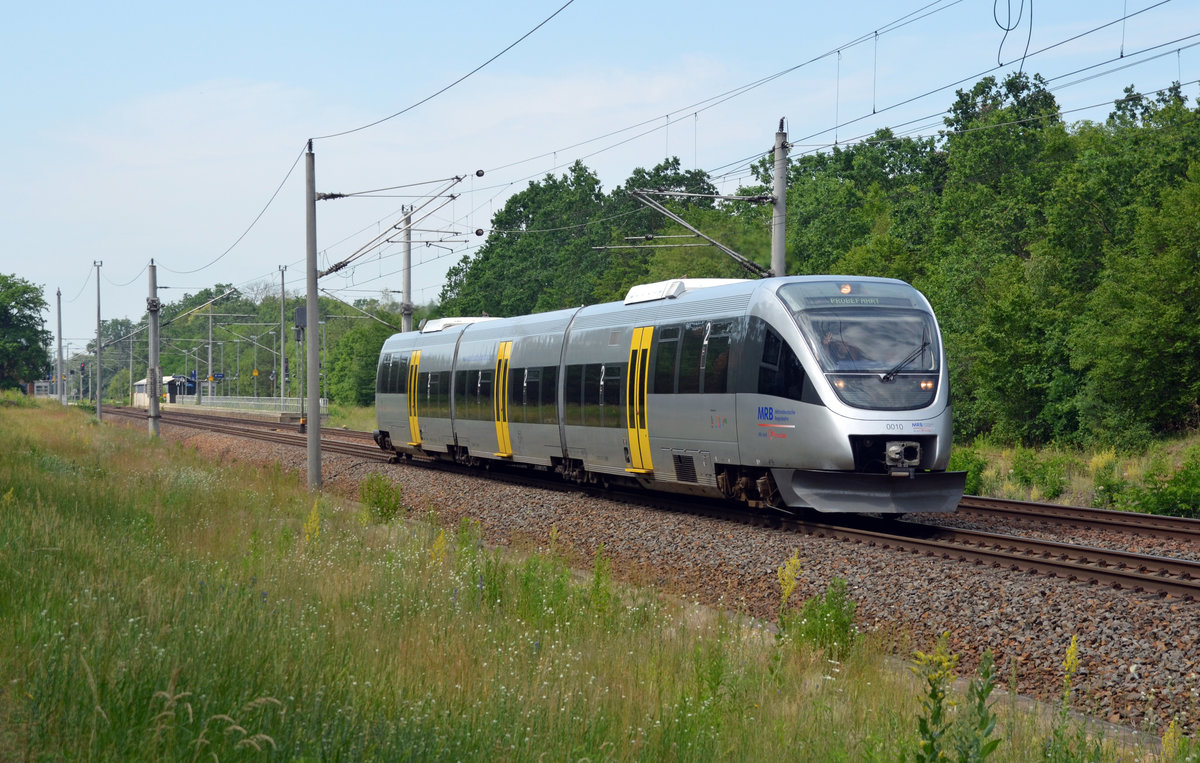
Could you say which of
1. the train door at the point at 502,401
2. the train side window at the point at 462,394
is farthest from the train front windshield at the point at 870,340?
the train side window at the point at 462,394

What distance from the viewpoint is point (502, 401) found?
24.9 m

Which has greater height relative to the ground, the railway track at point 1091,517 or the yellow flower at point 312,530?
the yellow flower at point 312,530

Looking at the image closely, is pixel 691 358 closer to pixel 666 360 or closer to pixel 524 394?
pixel 666 360

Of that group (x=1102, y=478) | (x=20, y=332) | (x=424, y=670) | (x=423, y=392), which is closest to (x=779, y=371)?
(x=1102, y=478)

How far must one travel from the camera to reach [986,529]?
622 inches

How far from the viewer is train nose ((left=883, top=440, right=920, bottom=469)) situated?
48.8 feet

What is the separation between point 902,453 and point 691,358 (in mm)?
3991

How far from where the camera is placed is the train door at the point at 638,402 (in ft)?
62.2

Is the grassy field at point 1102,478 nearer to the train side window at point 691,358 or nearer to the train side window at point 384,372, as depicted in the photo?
the train side window at point 691,358

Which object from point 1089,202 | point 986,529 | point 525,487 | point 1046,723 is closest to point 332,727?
point 1046,723

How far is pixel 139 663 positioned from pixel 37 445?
27.7 m

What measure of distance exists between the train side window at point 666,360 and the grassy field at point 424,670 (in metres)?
6.91

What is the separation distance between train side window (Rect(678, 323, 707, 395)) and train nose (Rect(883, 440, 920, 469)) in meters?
3.45

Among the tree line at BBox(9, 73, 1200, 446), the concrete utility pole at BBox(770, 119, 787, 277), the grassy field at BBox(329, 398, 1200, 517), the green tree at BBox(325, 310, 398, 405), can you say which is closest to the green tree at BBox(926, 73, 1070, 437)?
the tree line at BBox(9, 73, 1200, 446)
